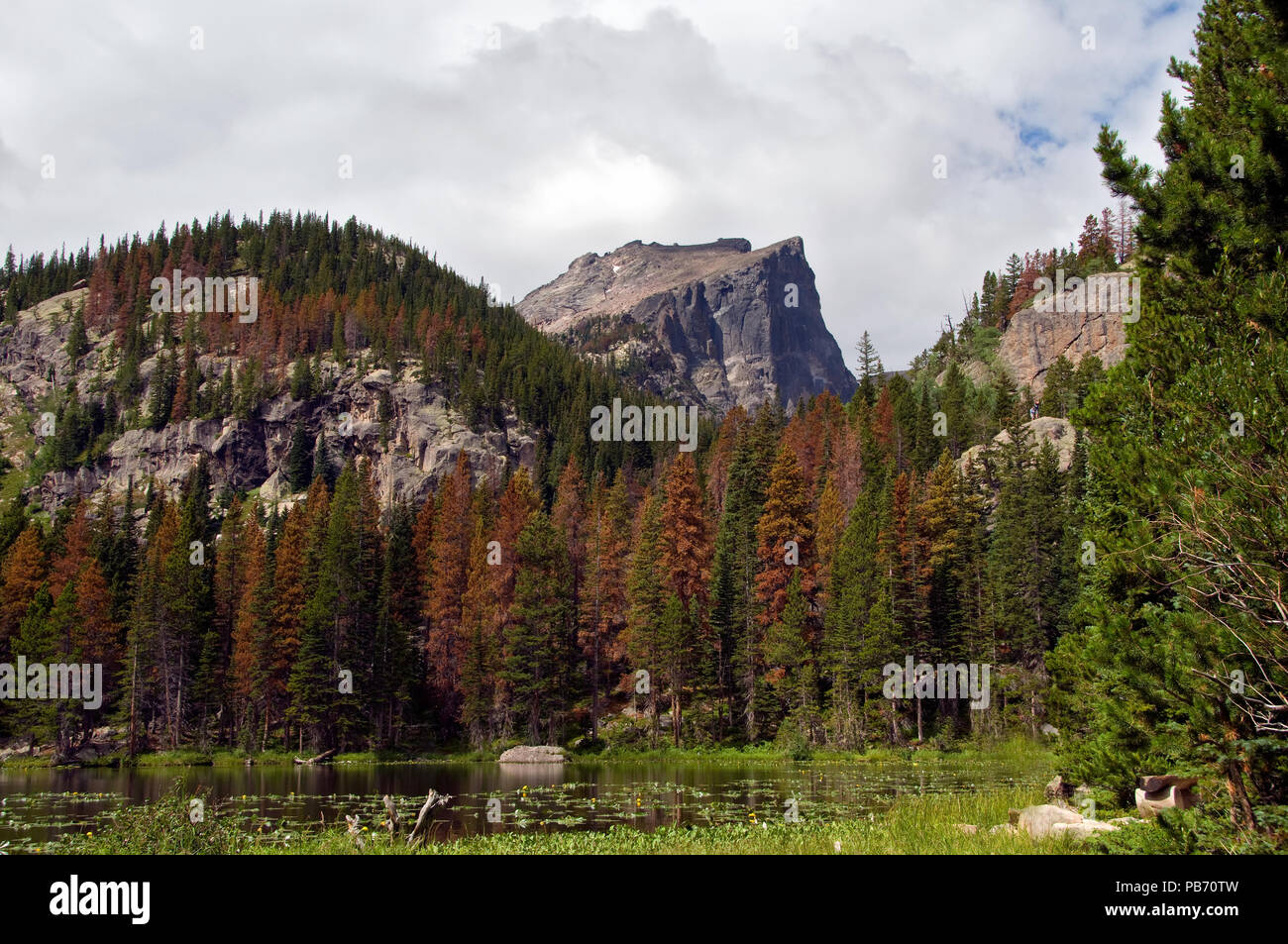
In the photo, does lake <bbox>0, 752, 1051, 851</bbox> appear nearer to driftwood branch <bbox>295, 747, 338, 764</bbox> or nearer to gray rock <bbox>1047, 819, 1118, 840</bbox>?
driftwood branch <bbox>295, 747, 338, 764</bbox>

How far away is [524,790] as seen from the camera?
32.0 meters

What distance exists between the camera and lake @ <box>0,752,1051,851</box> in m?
24.9

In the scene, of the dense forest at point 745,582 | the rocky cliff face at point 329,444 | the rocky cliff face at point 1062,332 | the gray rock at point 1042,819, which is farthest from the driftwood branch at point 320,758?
the rocky cliff face at point 1062,332

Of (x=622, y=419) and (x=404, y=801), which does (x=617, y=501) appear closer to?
(x=404, y=801)

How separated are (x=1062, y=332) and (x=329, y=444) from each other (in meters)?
119

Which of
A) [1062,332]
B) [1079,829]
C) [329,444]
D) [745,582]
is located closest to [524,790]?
[1079,829]

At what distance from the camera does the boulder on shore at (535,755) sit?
59.1 metres

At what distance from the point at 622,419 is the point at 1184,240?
439 feet

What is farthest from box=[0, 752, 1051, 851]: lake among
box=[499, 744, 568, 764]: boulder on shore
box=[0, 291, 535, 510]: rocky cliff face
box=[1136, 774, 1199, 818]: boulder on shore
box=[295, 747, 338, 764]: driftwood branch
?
box=[0, 291, 535, 510]: rocky cliff face

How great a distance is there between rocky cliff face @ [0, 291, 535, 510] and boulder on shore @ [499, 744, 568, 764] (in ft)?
253

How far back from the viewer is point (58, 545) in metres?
84.6

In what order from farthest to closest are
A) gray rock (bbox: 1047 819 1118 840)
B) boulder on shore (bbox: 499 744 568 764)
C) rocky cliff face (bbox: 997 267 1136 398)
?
rocky cliff face (bbox: 997 267 1136 398) → boulder on shore (bbox: 499 744 568 764) → gray rock (bbox: 1047 819 1118 840)

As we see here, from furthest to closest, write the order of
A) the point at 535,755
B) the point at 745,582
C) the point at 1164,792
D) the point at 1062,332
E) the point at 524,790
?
the point at 1062,332
the point at 745,582
the point at 535,755
the point at 524,790
the point at 1164,792

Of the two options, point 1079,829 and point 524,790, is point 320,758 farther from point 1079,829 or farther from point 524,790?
point 1079,829
